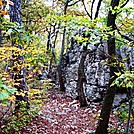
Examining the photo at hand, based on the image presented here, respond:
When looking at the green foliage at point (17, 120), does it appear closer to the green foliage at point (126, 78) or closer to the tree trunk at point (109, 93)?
the tree trunk at point (109, 93)

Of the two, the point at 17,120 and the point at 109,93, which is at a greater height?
the point at 109,93

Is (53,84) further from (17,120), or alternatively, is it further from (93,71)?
(93,71)

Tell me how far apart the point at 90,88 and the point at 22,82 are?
16.5 feet

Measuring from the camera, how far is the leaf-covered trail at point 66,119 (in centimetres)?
628

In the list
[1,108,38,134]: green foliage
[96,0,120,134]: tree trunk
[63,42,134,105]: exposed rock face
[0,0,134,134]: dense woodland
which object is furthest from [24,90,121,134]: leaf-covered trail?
[96,0,120,134]: tree trunk

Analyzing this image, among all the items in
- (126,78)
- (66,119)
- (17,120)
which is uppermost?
(126,78)

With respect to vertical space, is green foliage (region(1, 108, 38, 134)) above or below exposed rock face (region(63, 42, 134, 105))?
below

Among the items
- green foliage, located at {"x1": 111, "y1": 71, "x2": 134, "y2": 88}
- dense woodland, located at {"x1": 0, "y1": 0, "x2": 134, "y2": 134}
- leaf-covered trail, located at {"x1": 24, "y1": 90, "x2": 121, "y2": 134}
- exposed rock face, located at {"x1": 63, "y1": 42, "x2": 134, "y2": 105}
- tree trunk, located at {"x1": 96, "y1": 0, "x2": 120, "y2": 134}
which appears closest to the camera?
green foliage, located at {"x1": 111, "y1": 71, "x2": 134, "y2": 88}

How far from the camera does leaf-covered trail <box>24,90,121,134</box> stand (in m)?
6.28

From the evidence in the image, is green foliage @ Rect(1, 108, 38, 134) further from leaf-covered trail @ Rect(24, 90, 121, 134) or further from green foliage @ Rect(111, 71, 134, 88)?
green foliage @ Rect(111, 71, 134, 88)

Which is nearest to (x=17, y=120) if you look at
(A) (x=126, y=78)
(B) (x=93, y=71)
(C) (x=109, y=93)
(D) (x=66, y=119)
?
(C) (x=109, y=93)

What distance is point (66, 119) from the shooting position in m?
8.08

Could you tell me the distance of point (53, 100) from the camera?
1166 cm

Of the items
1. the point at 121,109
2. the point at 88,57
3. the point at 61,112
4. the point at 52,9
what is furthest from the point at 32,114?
the point at 52,9
